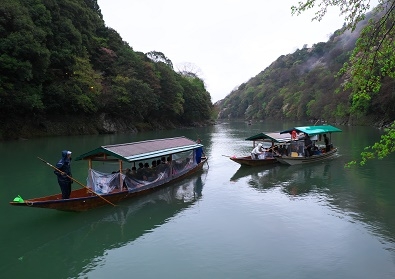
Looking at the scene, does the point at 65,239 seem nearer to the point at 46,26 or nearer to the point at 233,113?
the point at 46,26

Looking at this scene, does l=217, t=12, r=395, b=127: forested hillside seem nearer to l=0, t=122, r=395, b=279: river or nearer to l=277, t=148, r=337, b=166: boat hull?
l=277, t=148, r=337, b=166: boat hull

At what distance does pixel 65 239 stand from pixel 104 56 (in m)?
44.5

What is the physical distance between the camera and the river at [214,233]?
26.4 ft

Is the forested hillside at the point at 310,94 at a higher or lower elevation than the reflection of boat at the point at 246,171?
higher

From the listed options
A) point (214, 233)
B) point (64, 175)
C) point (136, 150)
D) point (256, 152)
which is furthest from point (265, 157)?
point (64, 175)

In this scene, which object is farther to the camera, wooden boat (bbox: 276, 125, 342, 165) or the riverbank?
the riverbank

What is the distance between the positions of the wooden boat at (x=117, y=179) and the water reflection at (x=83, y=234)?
1.36 ft

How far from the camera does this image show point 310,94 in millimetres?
87312

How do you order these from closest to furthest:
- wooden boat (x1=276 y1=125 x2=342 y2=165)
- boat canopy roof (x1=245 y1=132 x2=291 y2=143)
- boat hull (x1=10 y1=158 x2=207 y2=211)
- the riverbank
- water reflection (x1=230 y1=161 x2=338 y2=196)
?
1. boat hull (x1=10 y1=158 x2=207 y2=211)
2. water reflection (x1=230 y1=161 x2=338 y2=196)
3. wooden boat (x1=276 y1=125 x2=342 y2=165)
4. boat canopy roof (x1=245 y1=132 x2=291 y2=143)
5. the riverbank

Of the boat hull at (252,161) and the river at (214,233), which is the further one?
the boat hull at (252,161)

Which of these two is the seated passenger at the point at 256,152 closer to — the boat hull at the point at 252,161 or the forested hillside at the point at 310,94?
the boat hull at the point at 252,161

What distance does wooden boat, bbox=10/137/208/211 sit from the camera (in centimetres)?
1098

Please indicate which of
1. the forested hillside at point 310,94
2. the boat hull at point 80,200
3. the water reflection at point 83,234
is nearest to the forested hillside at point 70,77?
the boat hull at point 80,200

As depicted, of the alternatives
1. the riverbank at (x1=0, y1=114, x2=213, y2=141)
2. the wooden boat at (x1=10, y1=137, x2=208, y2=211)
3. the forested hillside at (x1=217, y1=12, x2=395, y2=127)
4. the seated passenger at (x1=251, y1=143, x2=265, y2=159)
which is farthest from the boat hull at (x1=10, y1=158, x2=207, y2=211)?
the forested hillside at (x1=217, y1=12, x2=395, y2=127)
